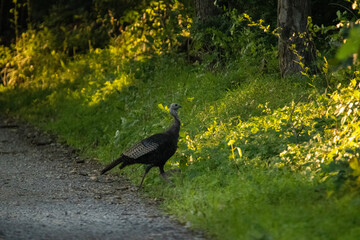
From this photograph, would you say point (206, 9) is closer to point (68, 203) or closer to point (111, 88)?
point (111, 88)

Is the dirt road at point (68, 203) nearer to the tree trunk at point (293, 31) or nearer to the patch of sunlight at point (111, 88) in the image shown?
the patch of sunlight at point (111, 88)

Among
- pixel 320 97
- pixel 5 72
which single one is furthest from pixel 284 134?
pixel 5 72

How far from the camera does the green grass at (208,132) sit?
18.7ft

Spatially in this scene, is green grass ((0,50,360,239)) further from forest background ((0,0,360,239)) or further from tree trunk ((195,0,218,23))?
tree trunk ((195,0,218,23))

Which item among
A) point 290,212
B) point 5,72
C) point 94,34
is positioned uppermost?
point 290,212

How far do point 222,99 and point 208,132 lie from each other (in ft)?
6.07

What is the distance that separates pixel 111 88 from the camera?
1495 centimetres

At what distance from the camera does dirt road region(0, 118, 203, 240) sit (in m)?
6.02

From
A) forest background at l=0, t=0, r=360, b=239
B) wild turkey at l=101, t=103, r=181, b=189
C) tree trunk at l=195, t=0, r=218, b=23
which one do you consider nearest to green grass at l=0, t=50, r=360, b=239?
forest background at l=0, t=0, r=360, b=239

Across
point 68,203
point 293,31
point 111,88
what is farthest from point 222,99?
point 111,88

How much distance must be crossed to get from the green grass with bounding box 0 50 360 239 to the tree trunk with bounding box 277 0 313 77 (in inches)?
17.0

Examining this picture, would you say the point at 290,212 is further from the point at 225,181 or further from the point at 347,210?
the point at 225,181

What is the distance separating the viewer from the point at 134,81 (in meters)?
14.8

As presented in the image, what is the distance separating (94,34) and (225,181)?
13.3m
